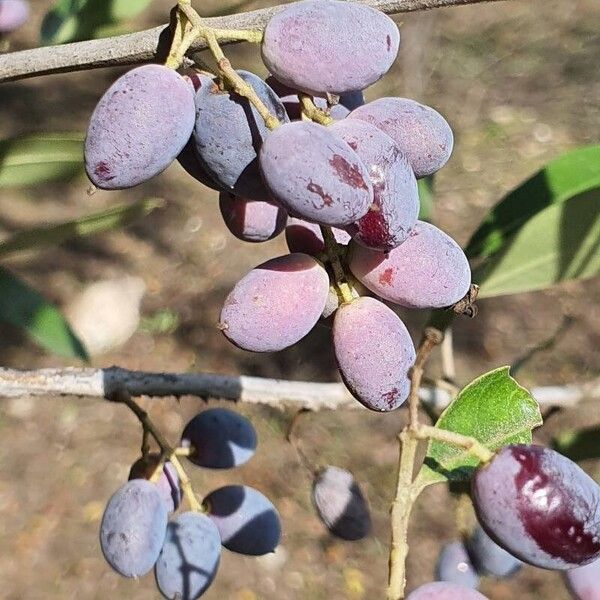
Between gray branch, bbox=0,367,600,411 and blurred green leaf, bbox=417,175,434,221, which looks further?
blurred green leaf, bbox=417,175,434,221

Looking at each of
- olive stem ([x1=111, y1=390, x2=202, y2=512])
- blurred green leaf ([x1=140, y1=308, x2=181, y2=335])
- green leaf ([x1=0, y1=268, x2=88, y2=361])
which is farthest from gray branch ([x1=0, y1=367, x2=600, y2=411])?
blurred green leaf ([x1=140, y1=308, x2=181, y2=335])

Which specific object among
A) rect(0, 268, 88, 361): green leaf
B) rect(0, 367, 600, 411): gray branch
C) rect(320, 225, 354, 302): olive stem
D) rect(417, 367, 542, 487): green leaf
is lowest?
rect(0, 268, 88, 361): green leaf

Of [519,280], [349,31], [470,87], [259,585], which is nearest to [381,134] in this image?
[349,31]

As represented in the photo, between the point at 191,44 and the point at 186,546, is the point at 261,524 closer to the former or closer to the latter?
the point at 186,546

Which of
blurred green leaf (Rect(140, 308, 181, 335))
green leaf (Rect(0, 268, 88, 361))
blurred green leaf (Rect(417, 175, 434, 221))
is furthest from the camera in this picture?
blurred green leaf (Rect(140, 308, 181, 335))

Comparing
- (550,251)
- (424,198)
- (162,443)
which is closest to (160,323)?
(424,198)

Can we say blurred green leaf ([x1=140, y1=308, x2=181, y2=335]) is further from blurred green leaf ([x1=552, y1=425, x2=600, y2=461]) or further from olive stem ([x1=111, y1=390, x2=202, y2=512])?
olive stem ([x1=111, y1=390, x2=202, y2=512])

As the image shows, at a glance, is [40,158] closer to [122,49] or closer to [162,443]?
[162,443]

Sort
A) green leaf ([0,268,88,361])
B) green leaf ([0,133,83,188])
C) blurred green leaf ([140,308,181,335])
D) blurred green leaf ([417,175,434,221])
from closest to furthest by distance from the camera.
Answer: green leaf ([0,133,83,188]) < blurred green leaf ([417,175,434,221]) < green leaf ([0,268,88,361]) < blurred green leaf ([140,308,181,335])
